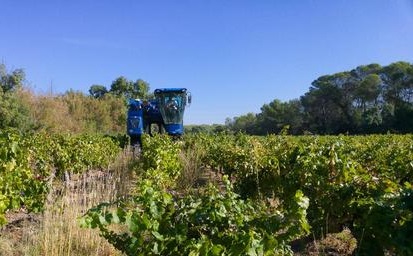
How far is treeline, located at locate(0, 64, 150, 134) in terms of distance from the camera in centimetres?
2827

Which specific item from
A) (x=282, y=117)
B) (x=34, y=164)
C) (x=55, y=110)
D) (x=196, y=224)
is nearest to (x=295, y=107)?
(x=282, y=117)

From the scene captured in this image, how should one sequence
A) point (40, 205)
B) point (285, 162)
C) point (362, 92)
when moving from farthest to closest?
point (362, 92)
point (40, 205)
point (285, 162)

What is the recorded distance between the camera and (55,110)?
34.7 meters

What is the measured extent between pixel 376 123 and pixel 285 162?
39787 mm

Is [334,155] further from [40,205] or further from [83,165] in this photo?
[83,165]

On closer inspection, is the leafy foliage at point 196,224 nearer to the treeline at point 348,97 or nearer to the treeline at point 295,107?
the treeline at point 295,107

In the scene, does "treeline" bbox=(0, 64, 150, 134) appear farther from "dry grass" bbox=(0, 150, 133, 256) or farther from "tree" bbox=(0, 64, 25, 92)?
"dry grass" bbox=(0, 150, 133, 256)

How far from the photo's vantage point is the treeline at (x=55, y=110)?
92.7ft

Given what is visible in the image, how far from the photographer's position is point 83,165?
9.29 meters

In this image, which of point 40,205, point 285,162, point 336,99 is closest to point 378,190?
point 285,162

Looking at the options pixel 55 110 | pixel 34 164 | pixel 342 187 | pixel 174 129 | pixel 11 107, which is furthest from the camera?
pixel 55 110

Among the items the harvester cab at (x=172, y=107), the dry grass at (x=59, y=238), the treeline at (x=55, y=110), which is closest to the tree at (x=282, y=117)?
the treeline at (x=55, y=110)

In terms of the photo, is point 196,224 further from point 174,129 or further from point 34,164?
point 174,129

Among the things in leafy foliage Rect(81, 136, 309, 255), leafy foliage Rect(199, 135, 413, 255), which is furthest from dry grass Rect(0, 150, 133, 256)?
leafy foliage Rect(199, 135, 413, 255)
